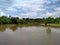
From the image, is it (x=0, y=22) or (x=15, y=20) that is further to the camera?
(x=15, y=20)

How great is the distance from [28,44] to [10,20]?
2330 centimetres

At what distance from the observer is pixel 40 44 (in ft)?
19.0

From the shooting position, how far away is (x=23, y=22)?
3170 centimetres

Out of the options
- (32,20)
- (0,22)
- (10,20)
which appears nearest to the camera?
(0,22)

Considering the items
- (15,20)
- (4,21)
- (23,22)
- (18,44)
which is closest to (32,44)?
(18,44)

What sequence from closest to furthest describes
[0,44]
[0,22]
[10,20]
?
[0,44] < [0,22] < [10,20]

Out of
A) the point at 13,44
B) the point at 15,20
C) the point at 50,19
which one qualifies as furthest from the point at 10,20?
the point at 13,44

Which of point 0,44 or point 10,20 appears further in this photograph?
point 10,20

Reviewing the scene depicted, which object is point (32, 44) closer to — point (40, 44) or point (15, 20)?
point (40, 44)

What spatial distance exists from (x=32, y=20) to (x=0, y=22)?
42.1 feet

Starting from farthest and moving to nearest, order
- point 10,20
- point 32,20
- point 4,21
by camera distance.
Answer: point 32,20 → point 10,20 → point 4,21

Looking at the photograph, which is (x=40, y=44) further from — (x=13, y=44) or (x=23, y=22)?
(x=23, y=22)

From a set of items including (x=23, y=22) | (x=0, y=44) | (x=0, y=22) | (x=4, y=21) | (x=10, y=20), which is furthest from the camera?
(x=23, y=22)

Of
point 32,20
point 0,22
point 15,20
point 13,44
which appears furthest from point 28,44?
point 32,20
